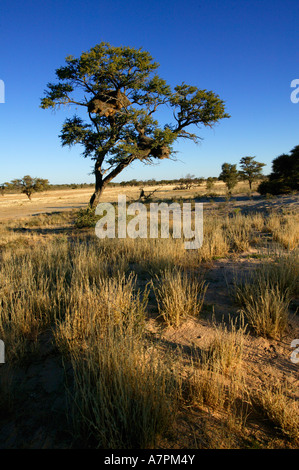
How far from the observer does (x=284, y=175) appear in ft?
68.1

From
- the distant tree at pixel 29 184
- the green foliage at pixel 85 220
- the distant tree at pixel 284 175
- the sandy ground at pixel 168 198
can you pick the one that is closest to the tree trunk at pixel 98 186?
the green foliage at pixel 85 220

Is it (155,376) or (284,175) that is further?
(284,175)

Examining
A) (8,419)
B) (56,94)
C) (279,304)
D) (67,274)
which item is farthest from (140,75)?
(8,419)

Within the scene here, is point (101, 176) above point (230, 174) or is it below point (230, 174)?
below

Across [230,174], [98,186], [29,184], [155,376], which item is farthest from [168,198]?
[29,184]

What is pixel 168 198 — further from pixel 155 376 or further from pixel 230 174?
pixel 155 376

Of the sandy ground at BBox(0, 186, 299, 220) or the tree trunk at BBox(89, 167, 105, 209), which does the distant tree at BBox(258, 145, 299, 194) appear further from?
the tree trunk at BBox(89, 167, 105, 209)

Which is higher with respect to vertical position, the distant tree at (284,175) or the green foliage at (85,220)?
the distant tree at (284,175)

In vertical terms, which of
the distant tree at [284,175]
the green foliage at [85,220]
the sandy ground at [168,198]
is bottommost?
the green foliage at [85,220]

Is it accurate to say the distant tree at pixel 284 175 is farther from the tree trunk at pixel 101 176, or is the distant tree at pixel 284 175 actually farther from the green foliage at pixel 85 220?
the green foliage at pixel 85 220

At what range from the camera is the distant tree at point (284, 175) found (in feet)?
63.3

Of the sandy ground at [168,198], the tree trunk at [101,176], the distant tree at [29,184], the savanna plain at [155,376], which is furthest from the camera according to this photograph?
the distant tree at [29,184]
